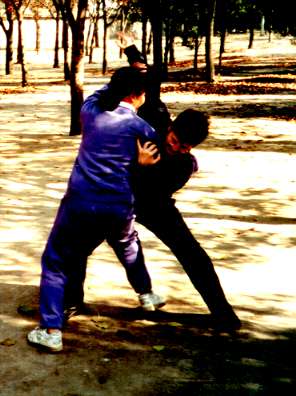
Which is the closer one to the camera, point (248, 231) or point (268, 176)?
point (248, 231)

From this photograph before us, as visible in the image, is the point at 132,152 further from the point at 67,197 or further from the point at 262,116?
the point at 262,116

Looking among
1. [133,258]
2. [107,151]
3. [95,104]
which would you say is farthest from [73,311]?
[95,104]

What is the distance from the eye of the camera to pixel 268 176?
9.14 meters

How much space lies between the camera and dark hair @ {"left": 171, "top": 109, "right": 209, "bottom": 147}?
348 centimetres

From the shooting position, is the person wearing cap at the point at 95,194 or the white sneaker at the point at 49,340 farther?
the white sneaker at the point at 49,340

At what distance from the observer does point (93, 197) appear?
136 inches

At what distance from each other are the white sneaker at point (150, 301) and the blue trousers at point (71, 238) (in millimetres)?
661

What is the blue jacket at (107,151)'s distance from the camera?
11.1ft

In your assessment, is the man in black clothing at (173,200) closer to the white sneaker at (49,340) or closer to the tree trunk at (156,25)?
the white sneaker at (49,340)

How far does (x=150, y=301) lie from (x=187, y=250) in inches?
23.7

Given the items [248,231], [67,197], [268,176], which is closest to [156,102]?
[67,197]

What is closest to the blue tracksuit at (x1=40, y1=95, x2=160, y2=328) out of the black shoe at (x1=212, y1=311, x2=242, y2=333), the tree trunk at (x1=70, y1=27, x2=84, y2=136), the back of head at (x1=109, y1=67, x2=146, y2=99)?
the back of head at (x1=109, y1=67, x2=146, y2=99)

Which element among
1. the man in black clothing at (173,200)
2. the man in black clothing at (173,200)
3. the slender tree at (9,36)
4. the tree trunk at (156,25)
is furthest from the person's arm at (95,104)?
the slender tree at (9,36)

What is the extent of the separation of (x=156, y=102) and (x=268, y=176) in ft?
16.9
